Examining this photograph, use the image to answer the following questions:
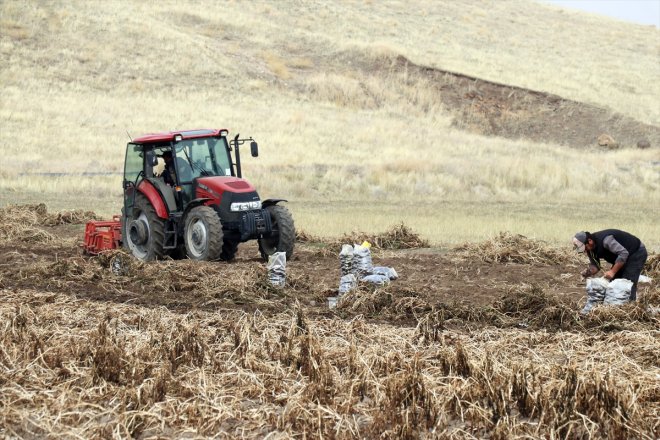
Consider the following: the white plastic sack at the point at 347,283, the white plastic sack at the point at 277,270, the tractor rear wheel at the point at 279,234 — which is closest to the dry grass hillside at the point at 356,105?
the tractor rear wheel at the point at 279,234

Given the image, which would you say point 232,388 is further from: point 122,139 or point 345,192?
point 122,139

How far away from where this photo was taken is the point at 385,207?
27.8 meters

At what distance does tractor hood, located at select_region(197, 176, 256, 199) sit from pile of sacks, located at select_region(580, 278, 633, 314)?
229 inches

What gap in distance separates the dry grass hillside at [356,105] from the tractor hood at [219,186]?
6.32 meters

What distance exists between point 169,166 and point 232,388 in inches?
325

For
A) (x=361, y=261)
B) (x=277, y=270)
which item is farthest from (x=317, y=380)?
(x=361, y=261)

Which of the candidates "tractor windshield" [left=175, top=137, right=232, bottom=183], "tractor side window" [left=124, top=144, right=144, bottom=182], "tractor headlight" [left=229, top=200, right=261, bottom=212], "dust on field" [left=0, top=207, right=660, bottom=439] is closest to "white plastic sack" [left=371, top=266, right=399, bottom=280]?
"dust on field" [left=0, top=207, right=660, bottom=439]

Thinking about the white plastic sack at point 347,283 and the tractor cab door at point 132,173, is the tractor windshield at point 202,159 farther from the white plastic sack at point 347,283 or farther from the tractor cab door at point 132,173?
the white plastic sack at point 347,283

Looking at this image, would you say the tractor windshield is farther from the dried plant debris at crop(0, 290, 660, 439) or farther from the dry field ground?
the dried plant debris at crop(0, 290, 660, 439)

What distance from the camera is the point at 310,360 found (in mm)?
8062

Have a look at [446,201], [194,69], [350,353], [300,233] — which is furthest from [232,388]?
[194,69]

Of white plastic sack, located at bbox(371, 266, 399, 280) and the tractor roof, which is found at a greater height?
the tractor roof

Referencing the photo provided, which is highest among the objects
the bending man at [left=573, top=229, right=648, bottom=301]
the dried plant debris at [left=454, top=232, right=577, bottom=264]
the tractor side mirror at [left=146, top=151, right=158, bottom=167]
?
the tractor side mirror at [left=146, top=151, right=158, bottom=167]

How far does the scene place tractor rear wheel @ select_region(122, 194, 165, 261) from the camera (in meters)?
15.2
